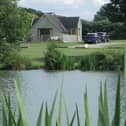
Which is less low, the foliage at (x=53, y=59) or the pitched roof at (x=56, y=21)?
the pitched roof at (x=56, y=21)

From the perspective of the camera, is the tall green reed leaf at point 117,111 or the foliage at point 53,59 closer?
the tall green reed leaf at point 117,111

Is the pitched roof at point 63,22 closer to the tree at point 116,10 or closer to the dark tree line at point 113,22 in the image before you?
the dark tree line at point 113,22

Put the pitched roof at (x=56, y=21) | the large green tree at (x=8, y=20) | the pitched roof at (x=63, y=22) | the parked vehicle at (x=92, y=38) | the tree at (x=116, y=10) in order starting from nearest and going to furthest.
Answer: the large green tree at (x=8, y=20), the parked vehicle at (x=92, y=38), the tree at (x=116, y=10), the pitched roof at (x=56, y=21), the pitched roof at (x=63, y=22)

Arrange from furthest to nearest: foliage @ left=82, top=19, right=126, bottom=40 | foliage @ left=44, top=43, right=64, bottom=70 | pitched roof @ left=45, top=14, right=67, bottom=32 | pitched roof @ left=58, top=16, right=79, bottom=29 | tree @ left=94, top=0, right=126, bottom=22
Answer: pitched roof @ left=58, top=16, right=79, bottom=29, pitched roof @ left=45, top=14, right=67, bottom=32, foliage @ left=82, top=19, right=126, bottom=40, tree @ left=94, top=0, right=126, bottom=22, foliage @ left=44, top=43, right=64, bottom=70

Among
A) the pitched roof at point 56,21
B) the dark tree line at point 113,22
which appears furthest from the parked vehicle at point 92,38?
the pitched roof at point 56,21

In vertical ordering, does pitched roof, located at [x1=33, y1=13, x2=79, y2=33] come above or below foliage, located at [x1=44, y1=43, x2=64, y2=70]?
above

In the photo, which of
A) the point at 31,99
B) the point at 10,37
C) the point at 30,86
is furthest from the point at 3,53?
the point at 31,99

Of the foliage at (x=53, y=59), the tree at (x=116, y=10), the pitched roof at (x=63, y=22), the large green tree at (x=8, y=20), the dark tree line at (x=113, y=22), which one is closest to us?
the foliage at (x=53, y=59)

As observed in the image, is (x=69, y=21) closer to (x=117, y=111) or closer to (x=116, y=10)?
(x=116, y=10)

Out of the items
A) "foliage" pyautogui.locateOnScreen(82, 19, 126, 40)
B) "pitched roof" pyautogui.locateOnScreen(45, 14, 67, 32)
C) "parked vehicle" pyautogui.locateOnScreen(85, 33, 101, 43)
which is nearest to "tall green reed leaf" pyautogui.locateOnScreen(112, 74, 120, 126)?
"parked vehicle" pyautogui.locateOnScreen(85, 33, 101, 43)

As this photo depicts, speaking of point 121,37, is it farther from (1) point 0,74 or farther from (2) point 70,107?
(2) point 70,107

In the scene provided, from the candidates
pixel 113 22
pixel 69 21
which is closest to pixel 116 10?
pixel 113 22

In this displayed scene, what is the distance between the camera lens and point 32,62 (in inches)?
1661

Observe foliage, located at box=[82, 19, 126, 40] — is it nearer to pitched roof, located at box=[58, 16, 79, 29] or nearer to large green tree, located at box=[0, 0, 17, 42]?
pitched roof, located at box=[58, 16, 79, 29]
